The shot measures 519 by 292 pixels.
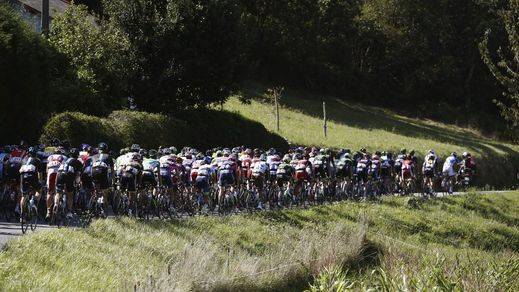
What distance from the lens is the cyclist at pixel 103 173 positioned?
17938 millimetres

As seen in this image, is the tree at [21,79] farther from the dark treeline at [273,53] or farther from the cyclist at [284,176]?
the cyclist at [284,176]

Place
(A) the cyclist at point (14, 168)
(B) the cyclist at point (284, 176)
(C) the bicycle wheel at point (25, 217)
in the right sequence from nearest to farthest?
(C) the bicycle wheel at point (25, 217)
(A) the cyclist at point (14, 168)
(B) the cyclist at point (284, 176)

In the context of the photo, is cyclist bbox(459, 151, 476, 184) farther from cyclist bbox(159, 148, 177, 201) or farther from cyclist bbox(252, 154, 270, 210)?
cyclist bbox(159, 148, 177, 201)

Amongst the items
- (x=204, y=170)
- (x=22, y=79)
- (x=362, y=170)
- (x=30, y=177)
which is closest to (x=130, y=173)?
(x=30, y=177)

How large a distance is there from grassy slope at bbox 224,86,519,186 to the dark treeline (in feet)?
13.4

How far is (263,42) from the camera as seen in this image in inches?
2299

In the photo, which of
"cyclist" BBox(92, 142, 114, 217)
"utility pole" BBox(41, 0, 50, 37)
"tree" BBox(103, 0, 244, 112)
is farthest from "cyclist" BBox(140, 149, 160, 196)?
"tree" BBox(103, 0, 244, 112)

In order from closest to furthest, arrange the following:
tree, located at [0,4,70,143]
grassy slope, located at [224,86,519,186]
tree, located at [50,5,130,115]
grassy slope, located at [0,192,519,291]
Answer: grassy slope, located at [0,192,519,291]
tree, located at [0,4,70,143]
tree, located at [50,5,130,115]
grassy slope, located at [224,86,519,186]

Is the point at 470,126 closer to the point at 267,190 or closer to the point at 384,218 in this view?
the point at 384,218

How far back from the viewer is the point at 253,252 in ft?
63.7

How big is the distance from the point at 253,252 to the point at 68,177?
5103 millimetres

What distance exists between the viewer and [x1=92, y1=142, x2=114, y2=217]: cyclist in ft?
58.9

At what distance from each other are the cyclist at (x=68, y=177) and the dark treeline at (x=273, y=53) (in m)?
9.81

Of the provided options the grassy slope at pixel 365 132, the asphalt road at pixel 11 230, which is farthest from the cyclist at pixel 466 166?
the asphalt road at pixel 11 230
